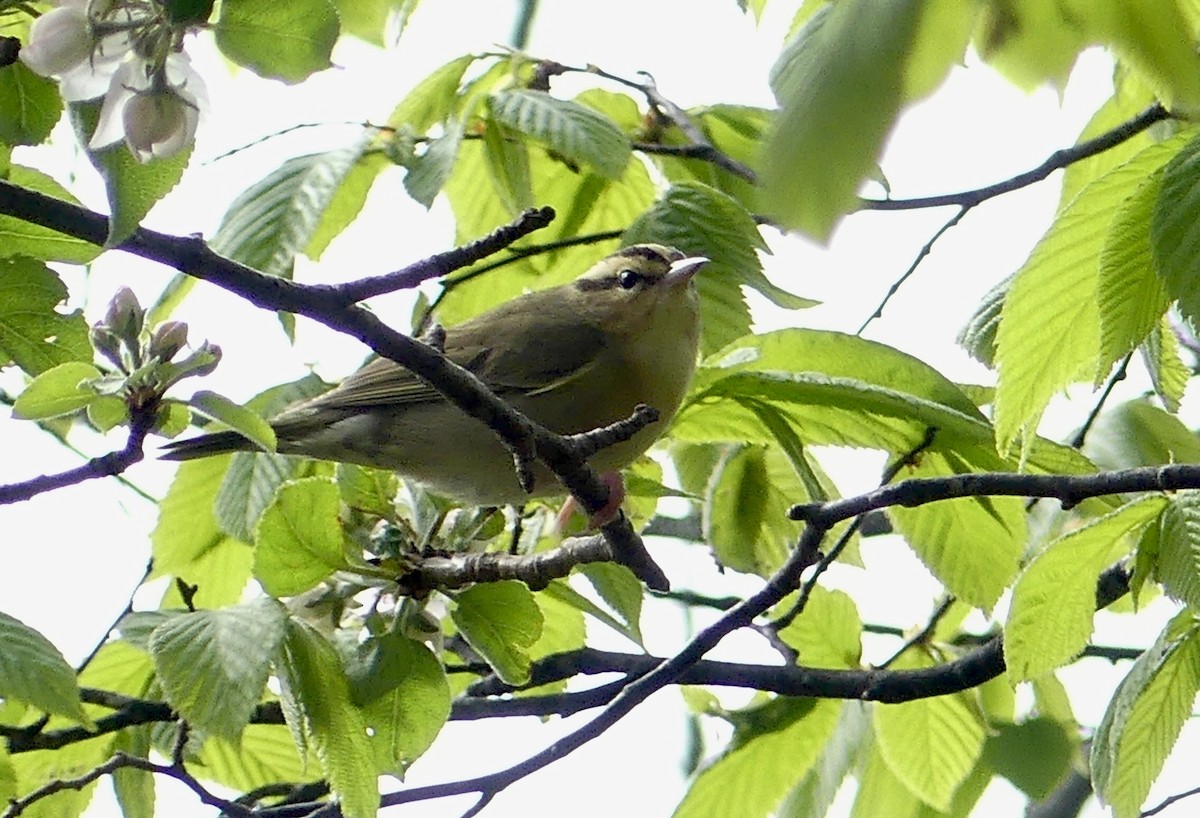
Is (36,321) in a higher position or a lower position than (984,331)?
higher

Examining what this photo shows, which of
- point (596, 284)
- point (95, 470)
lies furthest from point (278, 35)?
point (596, 284)

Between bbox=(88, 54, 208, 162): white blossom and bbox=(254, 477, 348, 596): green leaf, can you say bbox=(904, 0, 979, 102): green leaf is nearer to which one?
bbox=(88, 54, 208, 162): white blossom

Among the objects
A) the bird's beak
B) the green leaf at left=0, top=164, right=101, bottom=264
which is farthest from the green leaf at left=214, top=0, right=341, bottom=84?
the bird's beak

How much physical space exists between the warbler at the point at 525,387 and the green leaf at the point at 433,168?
3.07 ft

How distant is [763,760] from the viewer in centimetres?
282

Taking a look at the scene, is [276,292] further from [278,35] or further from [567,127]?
[567,127]

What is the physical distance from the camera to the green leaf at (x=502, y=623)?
2283mm

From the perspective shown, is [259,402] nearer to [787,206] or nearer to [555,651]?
[555,651]

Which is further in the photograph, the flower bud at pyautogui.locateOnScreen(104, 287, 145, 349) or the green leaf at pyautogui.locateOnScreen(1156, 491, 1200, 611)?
the green leaf at pyautogui.locateOnScreen(1156, 491, 1200, 611)

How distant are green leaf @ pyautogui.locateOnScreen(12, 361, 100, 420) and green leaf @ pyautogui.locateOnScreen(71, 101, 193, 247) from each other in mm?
392

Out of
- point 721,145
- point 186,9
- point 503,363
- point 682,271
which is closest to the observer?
point 186,9

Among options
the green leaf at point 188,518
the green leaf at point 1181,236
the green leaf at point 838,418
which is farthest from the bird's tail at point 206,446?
the green leaf at point 1181,236

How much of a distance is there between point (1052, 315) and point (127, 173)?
1206mm

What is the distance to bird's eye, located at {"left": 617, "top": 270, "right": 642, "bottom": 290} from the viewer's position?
4.14 metres
